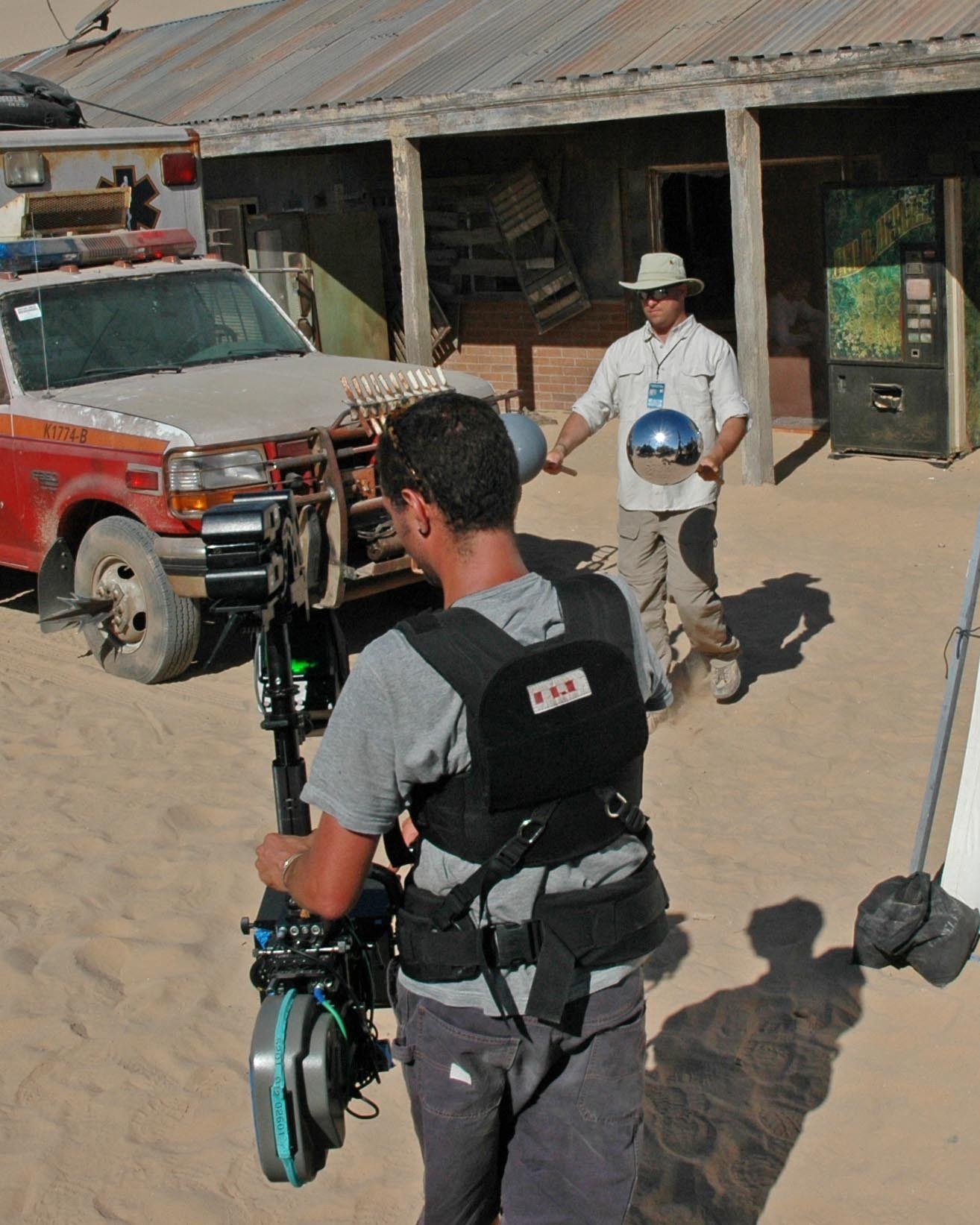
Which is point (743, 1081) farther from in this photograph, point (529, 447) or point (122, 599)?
point (122, 599)

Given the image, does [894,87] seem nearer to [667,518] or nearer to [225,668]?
[667,518]

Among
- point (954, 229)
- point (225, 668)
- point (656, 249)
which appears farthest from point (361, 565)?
point (656, 249)

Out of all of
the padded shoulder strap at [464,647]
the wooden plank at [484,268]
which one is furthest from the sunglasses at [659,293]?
the wooden plank at [484,268]

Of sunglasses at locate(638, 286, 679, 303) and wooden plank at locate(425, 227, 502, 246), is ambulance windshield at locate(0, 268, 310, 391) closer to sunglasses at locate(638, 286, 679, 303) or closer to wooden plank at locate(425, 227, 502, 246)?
sunglasses at locate(638, 286, 679, 303)

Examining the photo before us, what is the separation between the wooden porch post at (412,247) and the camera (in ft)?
39.5

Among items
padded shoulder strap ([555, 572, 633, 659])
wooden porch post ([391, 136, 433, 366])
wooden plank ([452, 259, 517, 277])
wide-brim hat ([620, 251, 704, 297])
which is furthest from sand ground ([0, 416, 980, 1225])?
wooden plank ([452, 259, 517, 277])

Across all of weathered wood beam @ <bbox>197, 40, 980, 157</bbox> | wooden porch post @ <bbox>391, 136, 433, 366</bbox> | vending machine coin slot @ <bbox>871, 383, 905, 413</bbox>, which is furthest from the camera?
wooden porch post @ <bbox>391, 136, 433, 366</bbox>

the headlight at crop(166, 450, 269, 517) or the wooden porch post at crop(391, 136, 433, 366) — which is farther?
the wooden porch post at crop(391, 136, 433, 366)

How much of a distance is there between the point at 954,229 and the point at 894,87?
174cm

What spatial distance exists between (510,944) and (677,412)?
161 inches

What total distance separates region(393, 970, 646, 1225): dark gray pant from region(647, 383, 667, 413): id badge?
164 inches

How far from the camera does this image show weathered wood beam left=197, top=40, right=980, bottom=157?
912 cm

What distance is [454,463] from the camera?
2365mm

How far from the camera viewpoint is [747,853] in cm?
523
